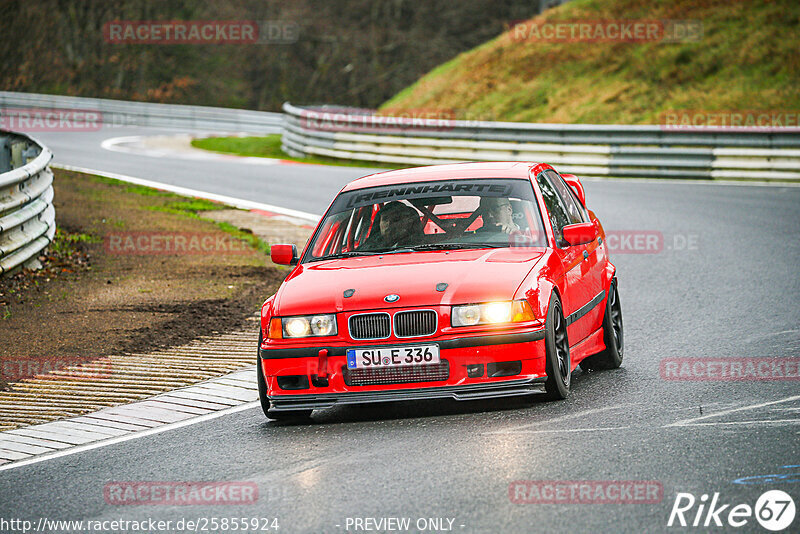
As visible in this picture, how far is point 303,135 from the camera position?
2994 cm

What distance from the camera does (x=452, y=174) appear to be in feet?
27.7

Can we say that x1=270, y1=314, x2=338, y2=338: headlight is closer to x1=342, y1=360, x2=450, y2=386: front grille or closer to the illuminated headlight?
the illuminated headlight

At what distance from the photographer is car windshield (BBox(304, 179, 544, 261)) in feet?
26.2

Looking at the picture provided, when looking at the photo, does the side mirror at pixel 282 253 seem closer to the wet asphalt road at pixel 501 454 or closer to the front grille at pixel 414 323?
the wet asphalt road at pixel 501 454

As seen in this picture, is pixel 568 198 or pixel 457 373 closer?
pixel 457 373

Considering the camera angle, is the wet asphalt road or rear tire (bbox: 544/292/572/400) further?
rear tire (bbox: 544/292/572/400)

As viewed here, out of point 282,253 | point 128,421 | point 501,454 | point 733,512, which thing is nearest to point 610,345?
point 282,253

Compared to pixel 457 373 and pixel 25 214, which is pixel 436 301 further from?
pixel 25 214

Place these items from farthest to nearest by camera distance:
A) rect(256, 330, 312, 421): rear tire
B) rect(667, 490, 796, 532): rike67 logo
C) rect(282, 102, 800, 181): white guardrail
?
rect(282, 102, 800, 181): white guardrail, rect(256, 330, 312, 421): rear tire, rect(667, 490, 796, 532): rike67 logo

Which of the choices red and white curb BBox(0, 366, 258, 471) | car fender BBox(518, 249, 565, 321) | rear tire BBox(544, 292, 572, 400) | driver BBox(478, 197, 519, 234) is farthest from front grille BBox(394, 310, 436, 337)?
red and white curb BBox(0, 366, 258, 471)

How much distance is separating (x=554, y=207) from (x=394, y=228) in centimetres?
122

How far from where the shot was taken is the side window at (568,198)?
29.3ft

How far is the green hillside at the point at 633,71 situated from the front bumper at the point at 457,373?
22112mm

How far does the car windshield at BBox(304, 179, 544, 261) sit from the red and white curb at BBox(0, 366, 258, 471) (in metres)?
1.19
